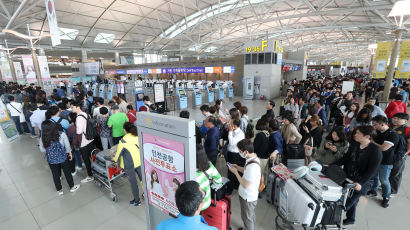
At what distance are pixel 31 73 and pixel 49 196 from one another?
1165cm

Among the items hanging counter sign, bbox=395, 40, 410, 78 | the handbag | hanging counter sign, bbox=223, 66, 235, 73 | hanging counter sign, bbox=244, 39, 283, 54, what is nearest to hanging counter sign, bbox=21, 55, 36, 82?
hanging counter sign, bbox=223, 66, 235, 73

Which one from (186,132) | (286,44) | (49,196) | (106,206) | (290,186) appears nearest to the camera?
(186,132)

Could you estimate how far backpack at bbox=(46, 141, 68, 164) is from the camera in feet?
10.2

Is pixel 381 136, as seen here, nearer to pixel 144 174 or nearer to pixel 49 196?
pixel 144 174

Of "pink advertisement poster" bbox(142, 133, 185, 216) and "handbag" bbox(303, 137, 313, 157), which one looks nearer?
"pink advertisement poster" bbox(142, 133, 185, 216)

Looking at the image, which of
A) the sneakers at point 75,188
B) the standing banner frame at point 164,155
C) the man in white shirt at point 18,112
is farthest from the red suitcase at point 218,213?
the man in white shirt at point 18,112

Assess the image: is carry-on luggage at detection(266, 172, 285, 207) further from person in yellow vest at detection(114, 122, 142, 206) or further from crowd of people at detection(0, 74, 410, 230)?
person in yellow vest at detection(114, 122, 142, 206)

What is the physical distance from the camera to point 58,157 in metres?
3.17

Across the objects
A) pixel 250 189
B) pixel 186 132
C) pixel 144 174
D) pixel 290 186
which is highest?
pixel 186 132

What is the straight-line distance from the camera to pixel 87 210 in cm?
302

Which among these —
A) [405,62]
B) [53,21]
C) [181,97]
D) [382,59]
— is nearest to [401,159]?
[405,62]

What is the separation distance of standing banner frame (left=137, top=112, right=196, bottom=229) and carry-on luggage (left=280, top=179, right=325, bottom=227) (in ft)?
4.81

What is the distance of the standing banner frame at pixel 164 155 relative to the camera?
141cm

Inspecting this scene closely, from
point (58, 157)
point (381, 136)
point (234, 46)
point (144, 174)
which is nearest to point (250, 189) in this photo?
point (144, 174)
